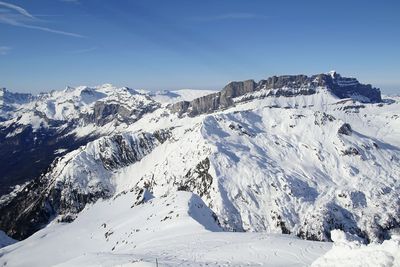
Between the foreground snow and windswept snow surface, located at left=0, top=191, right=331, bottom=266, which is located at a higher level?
the foreground snow

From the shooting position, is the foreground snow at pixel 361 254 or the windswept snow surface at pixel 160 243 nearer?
the foreground snow at pixel 361 254

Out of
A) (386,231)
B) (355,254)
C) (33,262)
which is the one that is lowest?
(386,231)

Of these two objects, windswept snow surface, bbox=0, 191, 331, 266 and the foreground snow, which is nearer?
the foreground snow

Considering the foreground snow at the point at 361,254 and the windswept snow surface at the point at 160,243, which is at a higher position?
the foreground snow at the point at 361,254

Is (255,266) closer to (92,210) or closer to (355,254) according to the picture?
(355,254)

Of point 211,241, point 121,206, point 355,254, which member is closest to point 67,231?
point 121,206
